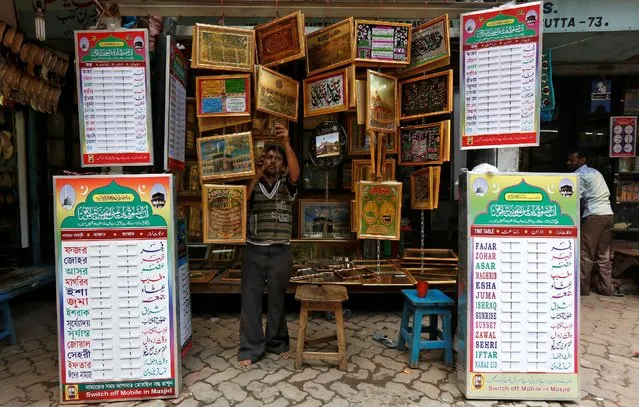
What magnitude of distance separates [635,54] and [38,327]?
A: 8.07m

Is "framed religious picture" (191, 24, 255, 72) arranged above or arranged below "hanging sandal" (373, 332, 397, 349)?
above

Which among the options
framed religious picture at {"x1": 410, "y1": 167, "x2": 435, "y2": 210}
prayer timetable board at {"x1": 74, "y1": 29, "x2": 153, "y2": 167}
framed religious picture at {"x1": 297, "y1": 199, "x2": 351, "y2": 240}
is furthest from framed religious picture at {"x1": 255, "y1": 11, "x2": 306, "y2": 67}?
framed religious picture at {"x1": 297, "y1": 199, "x2": 351, "y2": 240}

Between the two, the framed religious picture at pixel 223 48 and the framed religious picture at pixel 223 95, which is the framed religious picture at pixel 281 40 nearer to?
the framed religious picture at pixel 223 48

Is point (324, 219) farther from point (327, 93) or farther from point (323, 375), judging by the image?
point (323, 375)

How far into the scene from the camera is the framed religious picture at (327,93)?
3.45 metres

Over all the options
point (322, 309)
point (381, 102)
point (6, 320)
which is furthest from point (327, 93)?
point (6, 320)

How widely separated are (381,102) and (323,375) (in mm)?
2358

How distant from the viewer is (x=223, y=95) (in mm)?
3451

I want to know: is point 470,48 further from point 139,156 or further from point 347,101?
point 139,156

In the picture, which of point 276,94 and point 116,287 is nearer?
point 116,287

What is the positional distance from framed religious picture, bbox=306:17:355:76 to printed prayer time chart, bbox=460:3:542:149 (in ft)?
3.02

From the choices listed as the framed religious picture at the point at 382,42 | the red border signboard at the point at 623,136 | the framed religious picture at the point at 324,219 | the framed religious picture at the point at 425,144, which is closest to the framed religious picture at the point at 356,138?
the framed religious picture at the point at 324,219

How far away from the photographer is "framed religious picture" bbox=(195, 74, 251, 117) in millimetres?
3418

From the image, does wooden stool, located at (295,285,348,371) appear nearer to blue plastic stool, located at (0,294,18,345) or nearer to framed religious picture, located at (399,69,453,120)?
framed religious picture, located at (399,69,453,120)
